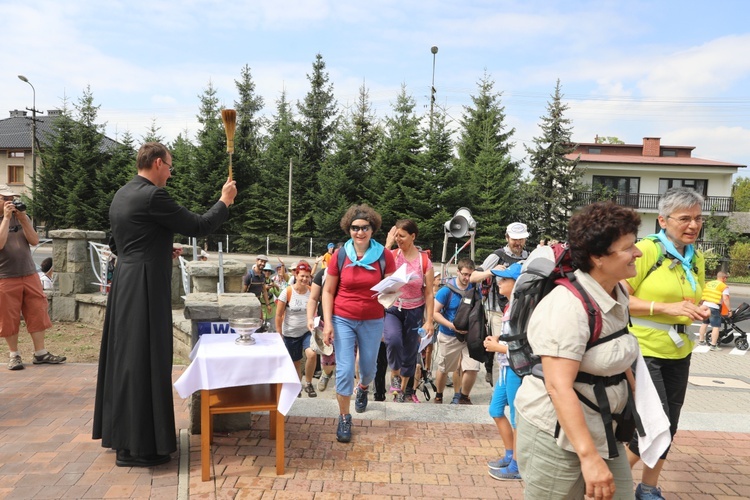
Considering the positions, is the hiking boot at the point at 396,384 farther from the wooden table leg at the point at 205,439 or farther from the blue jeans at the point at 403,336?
the wooden table leg at the point at 205,439

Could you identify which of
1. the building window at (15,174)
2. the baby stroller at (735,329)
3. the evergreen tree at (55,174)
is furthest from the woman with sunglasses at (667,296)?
the building window at (15,174)

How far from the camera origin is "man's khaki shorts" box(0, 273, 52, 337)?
250 inches

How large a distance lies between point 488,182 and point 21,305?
2782 cm

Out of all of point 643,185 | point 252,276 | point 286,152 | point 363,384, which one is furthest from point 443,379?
point 643,185

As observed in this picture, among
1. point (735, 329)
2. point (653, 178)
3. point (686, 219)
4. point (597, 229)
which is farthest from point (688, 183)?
point (597, 229)

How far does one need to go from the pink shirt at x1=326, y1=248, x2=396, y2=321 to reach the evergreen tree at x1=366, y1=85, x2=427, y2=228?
2527cm

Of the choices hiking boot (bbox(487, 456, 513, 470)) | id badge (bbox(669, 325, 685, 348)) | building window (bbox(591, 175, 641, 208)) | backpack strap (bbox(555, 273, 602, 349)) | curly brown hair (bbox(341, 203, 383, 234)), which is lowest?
hiking boot (bbox(487, 456, 513, 470))

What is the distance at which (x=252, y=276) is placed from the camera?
41.5ft

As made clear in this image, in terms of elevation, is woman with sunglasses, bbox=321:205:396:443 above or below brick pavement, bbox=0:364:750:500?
above

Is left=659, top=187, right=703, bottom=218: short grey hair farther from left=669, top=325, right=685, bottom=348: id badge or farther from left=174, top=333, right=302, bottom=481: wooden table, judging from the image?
left=174, top=333, right=302, bottom=481: wooden table

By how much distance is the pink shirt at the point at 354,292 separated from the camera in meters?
4.76

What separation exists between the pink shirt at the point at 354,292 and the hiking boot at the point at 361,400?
0.73 meters

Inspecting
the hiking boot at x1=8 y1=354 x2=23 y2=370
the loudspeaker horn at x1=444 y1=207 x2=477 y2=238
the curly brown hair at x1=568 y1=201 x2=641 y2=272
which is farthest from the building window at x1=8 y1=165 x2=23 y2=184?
the curly brown hair at x1=568 y1=201 x2=641 y2=272

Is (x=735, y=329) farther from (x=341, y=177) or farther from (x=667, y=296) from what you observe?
(x=341, y=177)
